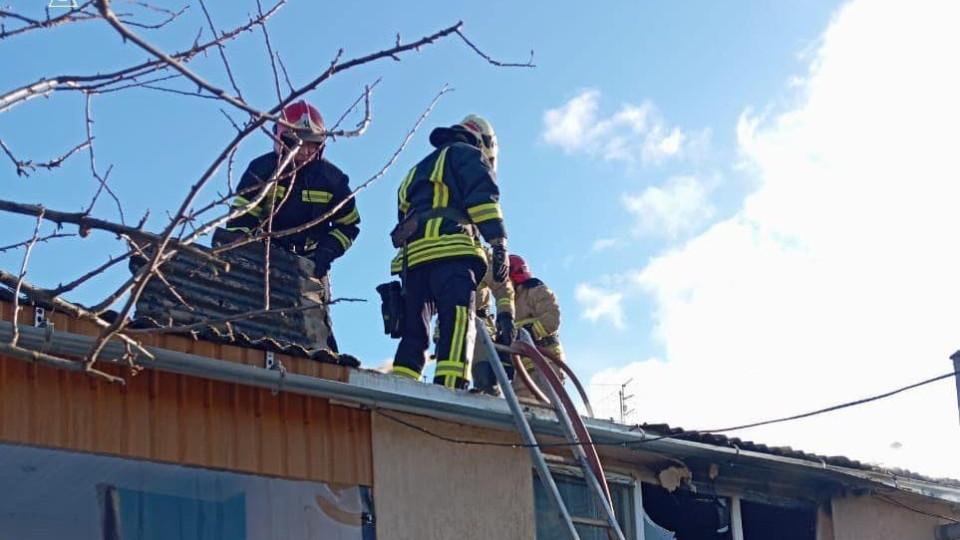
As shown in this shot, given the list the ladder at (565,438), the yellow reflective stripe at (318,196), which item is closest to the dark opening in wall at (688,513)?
the ladder at (565,438)

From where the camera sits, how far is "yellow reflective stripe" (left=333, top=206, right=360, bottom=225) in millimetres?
10477

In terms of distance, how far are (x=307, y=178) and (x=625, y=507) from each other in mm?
2876

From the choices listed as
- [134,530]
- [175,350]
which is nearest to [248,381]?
[175,350]

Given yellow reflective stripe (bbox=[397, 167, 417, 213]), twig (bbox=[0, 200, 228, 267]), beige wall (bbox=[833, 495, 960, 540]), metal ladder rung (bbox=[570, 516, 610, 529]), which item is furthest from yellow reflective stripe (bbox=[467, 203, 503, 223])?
twig (bbox=[0, 200, 228, 267])

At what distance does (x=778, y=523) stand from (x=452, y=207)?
2.82m

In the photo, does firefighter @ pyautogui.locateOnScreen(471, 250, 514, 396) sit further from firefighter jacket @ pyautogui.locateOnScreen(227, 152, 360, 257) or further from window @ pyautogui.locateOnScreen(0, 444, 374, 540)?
window @ pyautogui.locateOnScreen(0, 444, 374, 540)

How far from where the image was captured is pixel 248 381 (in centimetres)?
732

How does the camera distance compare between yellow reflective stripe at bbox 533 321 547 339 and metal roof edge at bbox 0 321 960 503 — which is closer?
metal roof edge at bbox 0 321 960 503

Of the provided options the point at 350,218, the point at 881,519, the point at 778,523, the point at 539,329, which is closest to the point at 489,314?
the point at 539,329

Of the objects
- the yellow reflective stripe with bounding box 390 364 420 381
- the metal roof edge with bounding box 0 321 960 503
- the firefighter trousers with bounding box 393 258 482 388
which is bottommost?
the metal roof edge with bounding box 0 321 960 503

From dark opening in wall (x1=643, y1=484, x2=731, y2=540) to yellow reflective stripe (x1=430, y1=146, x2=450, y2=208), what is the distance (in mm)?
2110

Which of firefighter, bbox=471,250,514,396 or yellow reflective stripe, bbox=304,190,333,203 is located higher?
yellow reflective stripe, bbox=304,190,333,203

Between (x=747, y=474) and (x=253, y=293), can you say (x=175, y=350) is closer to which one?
(x=253, y=293)

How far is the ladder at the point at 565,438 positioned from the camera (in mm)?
7863
